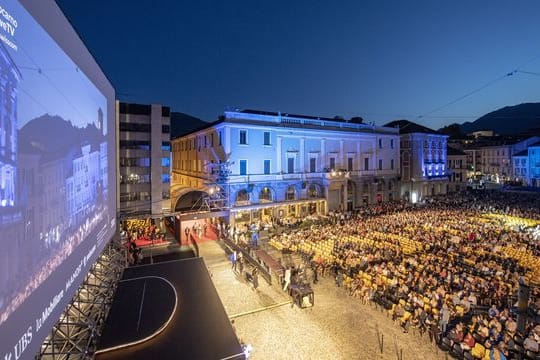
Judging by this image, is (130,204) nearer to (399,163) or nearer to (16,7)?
(16,7)

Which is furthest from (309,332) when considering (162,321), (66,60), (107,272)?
(66,60)

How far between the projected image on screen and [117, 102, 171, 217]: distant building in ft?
90.1

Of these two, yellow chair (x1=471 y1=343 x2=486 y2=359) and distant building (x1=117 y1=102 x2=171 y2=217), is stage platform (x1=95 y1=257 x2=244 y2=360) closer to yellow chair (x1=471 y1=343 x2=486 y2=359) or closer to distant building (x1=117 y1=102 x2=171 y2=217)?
yellow chair (x1=471 y1=343 x2=486 y2=359)

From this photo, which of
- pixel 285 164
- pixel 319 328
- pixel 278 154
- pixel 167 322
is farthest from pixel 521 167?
pixel 167 322

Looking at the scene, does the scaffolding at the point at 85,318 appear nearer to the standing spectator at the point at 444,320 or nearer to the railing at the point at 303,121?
the standing spectator at the point at 444,320

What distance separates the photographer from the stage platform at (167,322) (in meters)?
6.60

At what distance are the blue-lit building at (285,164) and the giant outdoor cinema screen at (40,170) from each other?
857 inches

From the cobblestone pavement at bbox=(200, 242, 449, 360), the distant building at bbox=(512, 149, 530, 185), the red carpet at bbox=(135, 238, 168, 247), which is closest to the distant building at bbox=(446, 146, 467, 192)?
the distant building at bbox=(512, 149, 530, 185)

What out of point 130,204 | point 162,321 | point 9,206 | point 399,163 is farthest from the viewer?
point 399,163

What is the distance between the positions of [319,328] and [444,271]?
26.6 ft

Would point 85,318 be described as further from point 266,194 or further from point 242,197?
point 266,194

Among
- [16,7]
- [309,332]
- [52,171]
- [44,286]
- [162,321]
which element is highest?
[16,7]

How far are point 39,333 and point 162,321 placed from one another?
3.87 metres

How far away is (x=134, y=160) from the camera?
107 feet
